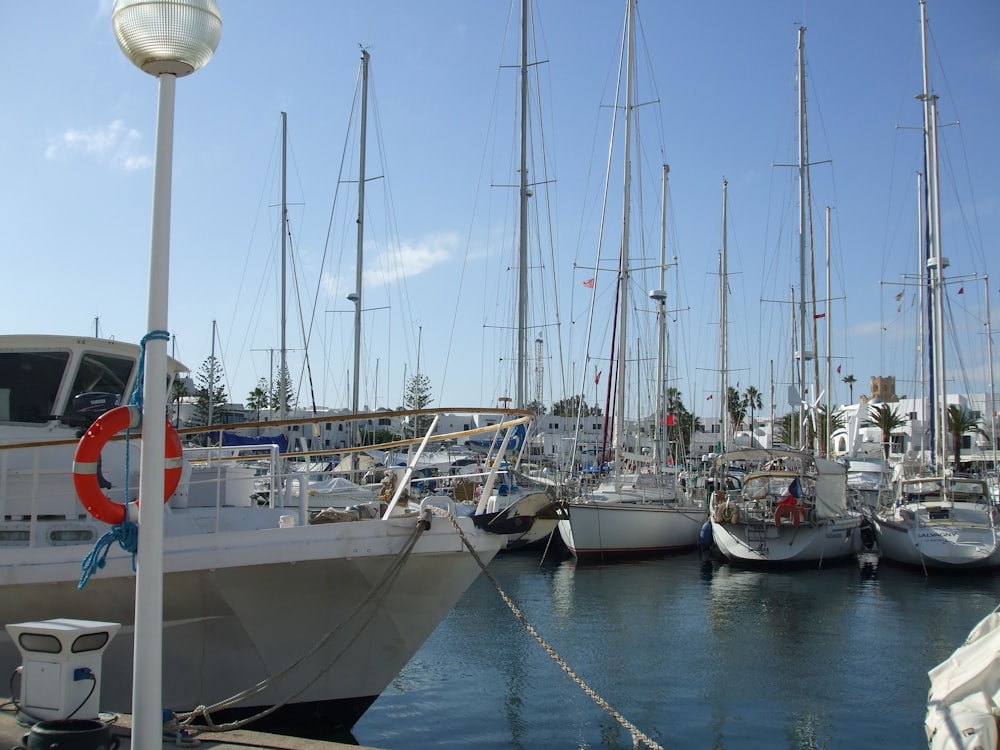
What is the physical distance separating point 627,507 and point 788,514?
4500 mm

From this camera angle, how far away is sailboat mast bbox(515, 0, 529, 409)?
2419cm

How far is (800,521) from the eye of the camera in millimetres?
23406

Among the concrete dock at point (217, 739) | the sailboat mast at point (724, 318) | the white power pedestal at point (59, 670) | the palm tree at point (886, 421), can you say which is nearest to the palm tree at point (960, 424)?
the palm tree at point (886, 421)

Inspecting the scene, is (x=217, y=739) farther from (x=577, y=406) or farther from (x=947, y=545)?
(x=577, y=406)

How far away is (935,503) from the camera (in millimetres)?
24219

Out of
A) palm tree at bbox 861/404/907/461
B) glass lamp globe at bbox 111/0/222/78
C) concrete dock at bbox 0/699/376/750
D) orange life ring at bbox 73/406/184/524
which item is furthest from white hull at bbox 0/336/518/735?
palm tree at bbox 861/404/907/461

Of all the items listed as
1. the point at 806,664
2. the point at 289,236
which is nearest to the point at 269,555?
the point at 806,664

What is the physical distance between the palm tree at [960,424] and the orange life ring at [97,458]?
52328 mm

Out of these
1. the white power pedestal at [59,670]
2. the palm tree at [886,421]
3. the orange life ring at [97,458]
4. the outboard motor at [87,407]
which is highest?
the palm tree at [886,421]

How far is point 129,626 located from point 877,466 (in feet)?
146

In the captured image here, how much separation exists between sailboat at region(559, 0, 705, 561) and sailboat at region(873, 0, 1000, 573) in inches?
237

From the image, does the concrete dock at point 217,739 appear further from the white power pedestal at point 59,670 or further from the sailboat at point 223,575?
the sailboat at point 223,575

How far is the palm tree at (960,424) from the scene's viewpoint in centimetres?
5256

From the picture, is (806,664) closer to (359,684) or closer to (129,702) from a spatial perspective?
(359,684)
